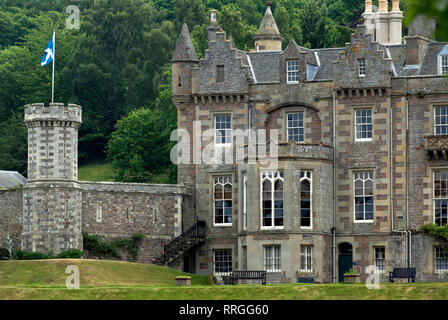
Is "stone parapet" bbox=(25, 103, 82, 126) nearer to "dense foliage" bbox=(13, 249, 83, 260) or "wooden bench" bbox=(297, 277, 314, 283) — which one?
"dense foliage" bbox=(13, 249, 83, 260)

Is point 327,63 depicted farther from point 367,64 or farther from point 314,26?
point 314,26

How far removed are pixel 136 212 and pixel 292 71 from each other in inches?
428

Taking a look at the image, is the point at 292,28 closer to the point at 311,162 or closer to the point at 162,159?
the point at 162,159

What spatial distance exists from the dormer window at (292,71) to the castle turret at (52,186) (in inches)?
446

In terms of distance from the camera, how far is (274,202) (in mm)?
76250

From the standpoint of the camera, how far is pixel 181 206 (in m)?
80.9

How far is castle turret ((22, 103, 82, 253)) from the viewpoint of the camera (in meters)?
77.2

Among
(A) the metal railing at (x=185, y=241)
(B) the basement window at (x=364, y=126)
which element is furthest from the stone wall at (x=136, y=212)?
(B) the basement window at (x=364, y=126)

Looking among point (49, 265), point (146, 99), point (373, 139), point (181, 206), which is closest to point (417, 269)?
point (373, 139)

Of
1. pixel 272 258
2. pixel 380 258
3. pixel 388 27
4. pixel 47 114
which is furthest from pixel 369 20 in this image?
pixel 47 114

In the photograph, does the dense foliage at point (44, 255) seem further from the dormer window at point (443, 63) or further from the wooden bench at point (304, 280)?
the dormer window at point (443, 63)

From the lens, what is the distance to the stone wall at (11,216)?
78.5 metres
